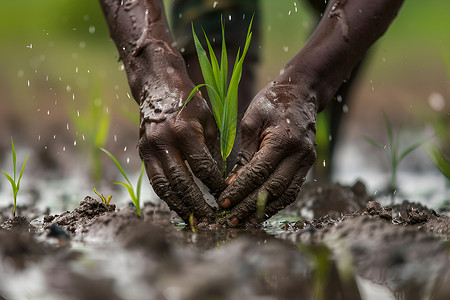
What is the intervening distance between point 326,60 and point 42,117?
16.9ft

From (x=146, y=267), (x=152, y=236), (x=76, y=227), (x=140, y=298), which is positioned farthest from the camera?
(x=76, y=227)

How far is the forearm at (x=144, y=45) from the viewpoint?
1683 mm

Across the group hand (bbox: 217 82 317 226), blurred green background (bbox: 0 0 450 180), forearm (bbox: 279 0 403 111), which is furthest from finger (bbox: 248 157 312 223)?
blurred green background (bbox: 0 0 450 180)

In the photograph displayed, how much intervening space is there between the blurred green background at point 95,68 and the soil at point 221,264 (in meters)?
3.78

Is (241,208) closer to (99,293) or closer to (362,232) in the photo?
(362,232)

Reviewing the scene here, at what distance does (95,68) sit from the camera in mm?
6305

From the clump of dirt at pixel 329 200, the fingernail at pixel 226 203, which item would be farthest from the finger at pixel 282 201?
the clump of dirt at pixel 329 200

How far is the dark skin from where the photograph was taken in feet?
4.98

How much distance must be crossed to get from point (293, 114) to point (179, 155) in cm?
43

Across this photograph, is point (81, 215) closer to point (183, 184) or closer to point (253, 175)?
point (183, 184)

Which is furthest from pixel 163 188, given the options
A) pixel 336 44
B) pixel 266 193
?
pixel 336 44

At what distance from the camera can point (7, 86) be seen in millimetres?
5551

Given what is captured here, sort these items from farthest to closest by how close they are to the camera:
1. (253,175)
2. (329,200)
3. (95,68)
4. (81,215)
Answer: (95,68), (329,200), (81,215), (253,175)

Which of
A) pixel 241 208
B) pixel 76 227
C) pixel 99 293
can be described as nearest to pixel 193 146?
pixel 241 208
